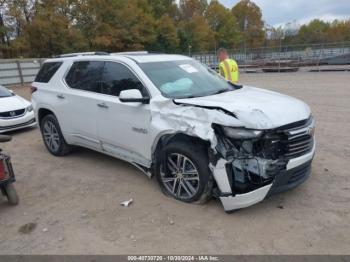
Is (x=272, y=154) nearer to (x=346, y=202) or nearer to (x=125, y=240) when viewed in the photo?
(x=346, y=202)

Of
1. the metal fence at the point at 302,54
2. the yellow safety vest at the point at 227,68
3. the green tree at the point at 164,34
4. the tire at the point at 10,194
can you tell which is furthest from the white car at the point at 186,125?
the green tree at the point at 164,34

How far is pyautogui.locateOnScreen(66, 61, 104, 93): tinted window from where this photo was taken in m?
5.06

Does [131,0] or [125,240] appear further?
[131,0]

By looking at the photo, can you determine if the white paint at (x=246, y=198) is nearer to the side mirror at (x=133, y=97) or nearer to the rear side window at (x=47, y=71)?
the side mirror at (x=133, y=97)

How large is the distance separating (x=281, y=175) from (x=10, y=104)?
24.3 ft

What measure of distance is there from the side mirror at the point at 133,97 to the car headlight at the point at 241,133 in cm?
118

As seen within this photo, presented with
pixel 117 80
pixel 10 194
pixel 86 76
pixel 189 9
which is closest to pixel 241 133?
pixel 117 80

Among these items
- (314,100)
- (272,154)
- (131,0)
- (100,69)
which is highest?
(131,0)

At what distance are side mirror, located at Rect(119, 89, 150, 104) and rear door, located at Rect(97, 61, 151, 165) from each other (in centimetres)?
8

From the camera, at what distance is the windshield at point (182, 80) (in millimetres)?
4336

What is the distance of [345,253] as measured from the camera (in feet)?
9.99

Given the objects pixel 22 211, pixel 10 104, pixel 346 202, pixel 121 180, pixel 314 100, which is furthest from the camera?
pixel 314 100

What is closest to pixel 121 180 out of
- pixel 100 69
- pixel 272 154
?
pixel 100 69

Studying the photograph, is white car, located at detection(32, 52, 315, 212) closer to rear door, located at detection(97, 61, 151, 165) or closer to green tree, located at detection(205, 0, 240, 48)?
rear door, located at detection(97, 61, 151, 165)
